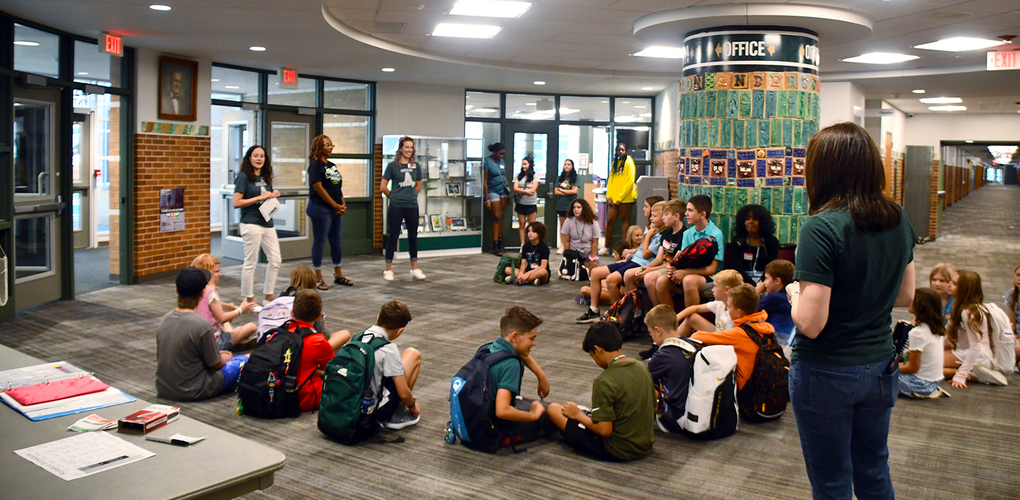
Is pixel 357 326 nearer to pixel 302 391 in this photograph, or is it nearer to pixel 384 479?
pixel 302 391

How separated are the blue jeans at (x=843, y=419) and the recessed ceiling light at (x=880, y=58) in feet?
26.9

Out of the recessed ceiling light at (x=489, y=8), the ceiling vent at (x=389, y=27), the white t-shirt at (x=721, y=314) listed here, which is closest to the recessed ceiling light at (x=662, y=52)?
the recessed ceiling light at (x=489, y=8)

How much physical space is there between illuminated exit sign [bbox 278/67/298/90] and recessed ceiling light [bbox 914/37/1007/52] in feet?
25.0

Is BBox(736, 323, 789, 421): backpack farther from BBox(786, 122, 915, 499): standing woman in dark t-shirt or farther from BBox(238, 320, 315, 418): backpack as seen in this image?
BBox(238, 320, 315, 418): backpack

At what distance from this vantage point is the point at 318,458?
3701 millimetres

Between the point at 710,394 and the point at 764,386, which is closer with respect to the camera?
the point at 710,394

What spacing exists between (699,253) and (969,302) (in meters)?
1.85

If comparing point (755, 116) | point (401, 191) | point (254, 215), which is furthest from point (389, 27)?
point (755, 116)

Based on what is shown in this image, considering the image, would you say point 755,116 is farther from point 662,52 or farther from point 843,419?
point 843,419

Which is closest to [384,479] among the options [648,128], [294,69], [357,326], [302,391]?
[302,391]

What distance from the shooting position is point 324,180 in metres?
8.16

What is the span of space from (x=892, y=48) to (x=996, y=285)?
3.58m

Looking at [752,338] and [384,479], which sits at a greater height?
[752,338]

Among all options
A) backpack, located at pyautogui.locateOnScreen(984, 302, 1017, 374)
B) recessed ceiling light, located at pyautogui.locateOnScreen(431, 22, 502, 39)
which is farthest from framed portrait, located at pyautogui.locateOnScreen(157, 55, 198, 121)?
backpack, located at pyautogui.locateOnScreen(984, 302, 1017, 374)
